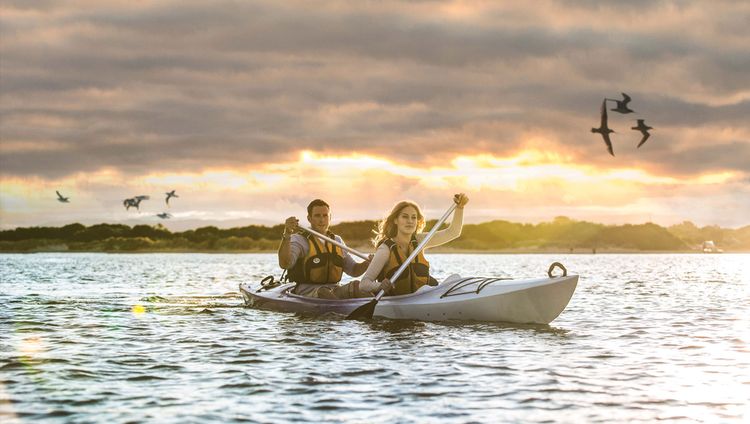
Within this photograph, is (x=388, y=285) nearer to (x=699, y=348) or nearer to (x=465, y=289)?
(x=465, y=289)

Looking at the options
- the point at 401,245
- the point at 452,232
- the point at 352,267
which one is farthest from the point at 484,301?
the point at 352,267

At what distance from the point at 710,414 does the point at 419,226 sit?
293 inches

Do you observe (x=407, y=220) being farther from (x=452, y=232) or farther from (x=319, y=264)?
(x=319, y=264)

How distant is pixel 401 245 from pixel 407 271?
0.58 m

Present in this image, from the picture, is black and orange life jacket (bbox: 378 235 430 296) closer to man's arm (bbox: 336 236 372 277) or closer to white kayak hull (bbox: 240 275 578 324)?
white kayak hull (bbox: 240 275 578 324)

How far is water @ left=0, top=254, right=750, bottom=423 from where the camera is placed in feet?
23.8

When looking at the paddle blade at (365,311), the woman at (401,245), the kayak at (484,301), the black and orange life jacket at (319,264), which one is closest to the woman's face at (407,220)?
the woman at (401,245)

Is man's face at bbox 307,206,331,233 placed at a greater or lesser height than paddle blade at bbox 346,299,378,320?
greater

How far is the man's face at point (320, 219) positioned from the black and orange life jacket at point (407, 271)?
183cm

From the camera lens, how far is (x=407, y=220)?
13.6 meters

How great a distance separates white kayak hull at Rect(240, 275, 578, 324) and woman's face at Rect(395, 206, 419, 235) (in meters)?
1.21

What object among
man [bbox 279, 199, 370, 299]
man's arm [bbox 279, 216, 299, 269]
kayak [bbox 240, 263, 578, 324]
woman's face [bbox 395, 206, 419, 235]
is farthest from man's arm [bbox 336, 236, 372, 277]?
woman's face [bbox 395, 206, 419, 235]

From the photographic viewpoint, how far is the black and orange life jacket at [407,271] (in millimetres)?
13914

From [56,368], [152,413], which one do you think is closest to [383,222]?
[56,368]
